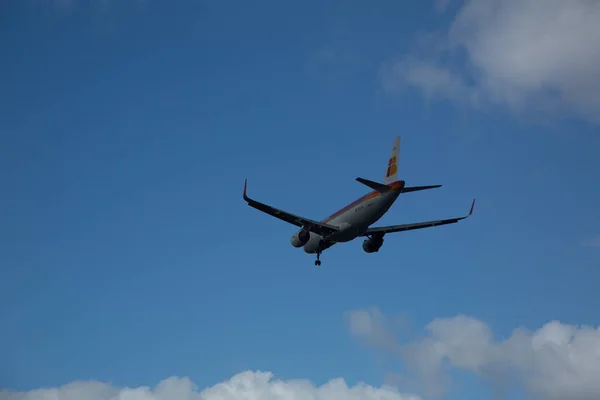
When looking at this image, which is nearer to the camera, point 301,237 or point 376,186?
point 376,186

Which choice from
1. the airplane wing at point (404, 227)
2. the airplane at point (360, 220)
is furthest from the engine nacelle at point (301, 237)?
the airplane wing at point (404, 227)

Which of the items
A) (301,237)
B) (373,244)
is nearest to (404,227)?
(373,244)

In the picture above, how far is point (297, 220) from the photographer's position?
95688mm

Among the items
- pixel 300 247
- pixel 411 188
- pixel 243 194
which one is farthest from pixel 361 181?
pixel 300 247

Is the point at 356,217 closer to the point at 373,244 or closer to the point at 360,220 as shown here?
the point at 360,220

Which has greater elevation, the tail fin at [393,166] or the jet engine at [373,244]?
the tail fin at [393,166]

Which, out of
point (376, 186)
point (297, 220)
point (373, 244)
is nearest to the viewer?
point (376, 186)

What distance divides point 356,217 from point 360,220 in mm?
703

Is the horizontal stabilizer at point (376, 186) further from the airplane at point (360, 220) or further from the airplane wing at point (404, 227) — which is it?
the airplane wing at point (404, 227)

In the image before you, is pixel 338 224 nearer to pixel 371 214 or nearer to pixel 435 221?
pixel 371 214

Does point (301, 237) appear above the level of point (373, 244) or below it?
below

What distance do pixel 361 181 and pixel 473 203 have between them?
19.9 metres

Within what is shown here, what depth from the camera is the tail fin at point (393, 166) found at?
93.1 metres

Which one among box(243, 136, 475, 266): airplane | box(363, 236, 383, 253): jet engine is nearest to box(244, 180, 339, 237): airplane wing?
box(243, 136, 475, 266): airplane
